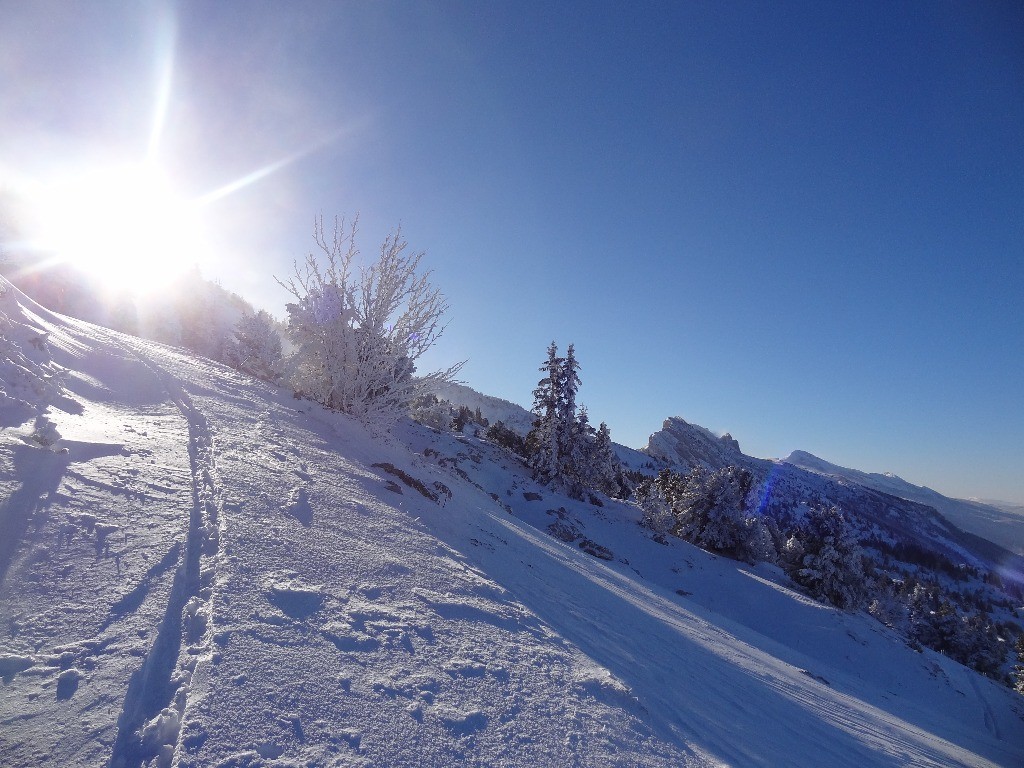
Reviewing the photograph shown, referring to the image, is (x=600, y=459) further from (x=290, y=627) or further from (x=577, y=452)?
Result: (x=290, y=627)

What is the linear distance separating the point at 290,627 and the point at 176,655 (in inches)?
25.3

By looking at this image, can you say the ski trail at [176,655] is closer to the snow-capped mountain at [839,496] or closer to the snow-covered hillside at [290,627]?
the snow-covered hillside at [290,627]

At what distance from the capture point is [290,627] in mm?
2889

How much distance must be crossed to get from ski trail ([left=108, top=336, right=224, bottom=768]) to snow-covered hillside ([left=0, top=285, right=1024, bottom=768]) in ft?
0.04

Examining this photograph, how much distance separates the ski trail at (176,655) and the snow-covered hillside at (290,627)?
0.01 metres

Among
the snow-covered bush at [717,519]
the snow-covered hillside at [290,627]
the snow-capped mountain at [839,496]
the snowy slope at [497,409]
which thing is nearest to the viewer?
the snow-covered hillside at [290,627]

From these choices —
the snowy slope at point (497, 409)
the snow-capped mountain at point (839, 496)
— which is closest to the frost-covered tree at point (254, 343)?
the snowy slope at point (497, 409)

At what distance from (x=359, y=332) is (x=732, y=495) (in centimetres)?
3322

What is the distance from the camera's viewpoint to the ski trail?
1.89 m

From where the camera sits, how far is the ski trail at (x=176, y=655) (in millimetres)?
1889

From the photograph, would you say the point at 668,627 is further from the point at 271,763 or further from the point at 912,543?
the point at 912,543

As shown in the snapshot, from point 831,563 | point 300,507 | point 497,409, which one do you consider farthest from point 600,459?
point 497,409

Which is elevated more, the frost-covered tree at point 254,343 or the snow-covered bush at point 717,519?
the frost-covered tree at point 254,343

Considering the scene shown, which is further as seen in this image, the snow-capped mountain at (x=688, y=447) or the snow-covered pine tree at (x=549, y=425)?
the snow-capped mountain at (x=688, y=447)
